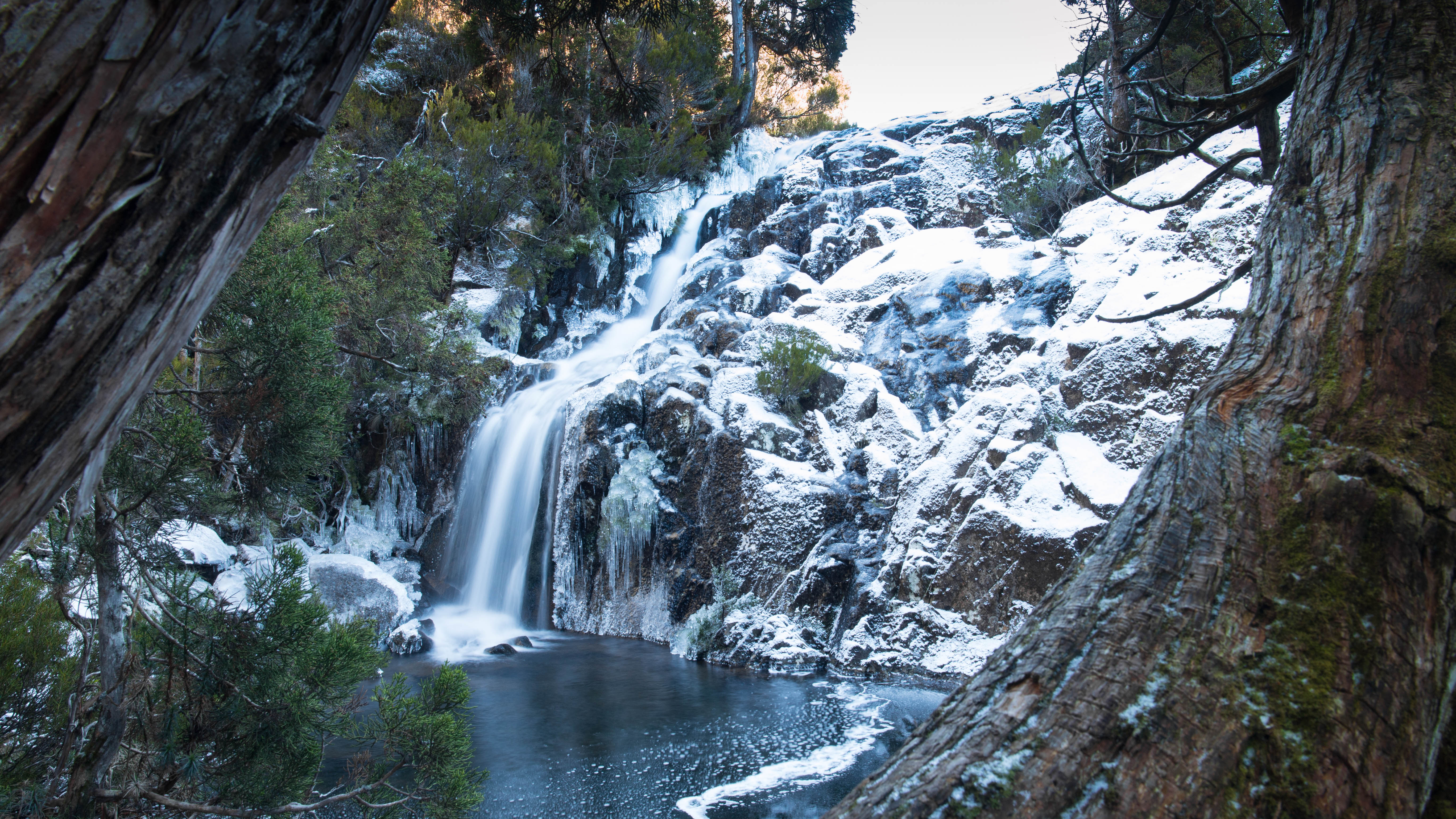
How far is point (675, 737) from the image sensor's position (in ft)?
19.3

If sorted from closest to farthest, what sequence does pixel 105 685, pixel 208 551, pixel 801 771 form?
pixel 105 685 → pixel 801 771 → pixel 208 551

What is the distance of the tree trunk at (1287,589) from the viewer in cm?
95

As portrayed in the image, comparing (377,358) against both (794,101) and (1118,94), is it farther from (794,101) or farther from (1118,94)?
(794,101)

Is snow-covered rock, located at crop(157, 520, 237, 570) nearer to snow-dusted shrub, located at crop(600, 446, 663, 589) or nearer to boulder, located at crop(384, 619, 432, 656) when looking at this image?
boulder, located at crop(384, 619, 432, 656)

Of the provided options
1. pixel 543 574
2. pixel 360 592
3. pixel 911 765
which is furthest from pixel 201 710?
pixel 543 574

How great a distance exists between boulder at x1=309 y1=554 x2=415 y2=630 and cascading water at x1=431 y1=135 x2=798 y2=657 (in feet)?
2.41

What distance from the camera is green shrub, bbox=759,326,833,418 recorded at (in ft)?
33.4

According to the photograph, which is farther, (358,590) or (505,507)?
(505,507)

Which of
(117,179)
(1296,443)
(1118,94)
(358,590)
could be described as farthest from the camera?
(1118,94)

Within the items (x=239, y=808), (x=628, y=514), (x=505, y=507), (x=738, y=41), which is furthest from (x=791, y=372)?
(x=738, y=41)

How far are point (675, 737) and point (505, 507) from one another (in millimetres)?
6727

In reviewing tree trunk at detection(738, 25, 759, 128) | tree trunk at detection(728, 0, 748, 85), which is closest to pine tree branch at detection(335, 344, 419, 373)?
tree trunk at detection(738, 25, 759, 128)

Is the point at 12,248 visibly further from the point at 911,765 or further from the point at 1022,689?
the point at 1022,689

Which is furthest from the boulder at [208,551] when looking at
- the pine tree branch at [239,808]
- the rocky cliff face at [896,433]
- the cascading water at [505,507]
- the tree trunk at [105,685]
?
the pine tree branch at [239,808]
